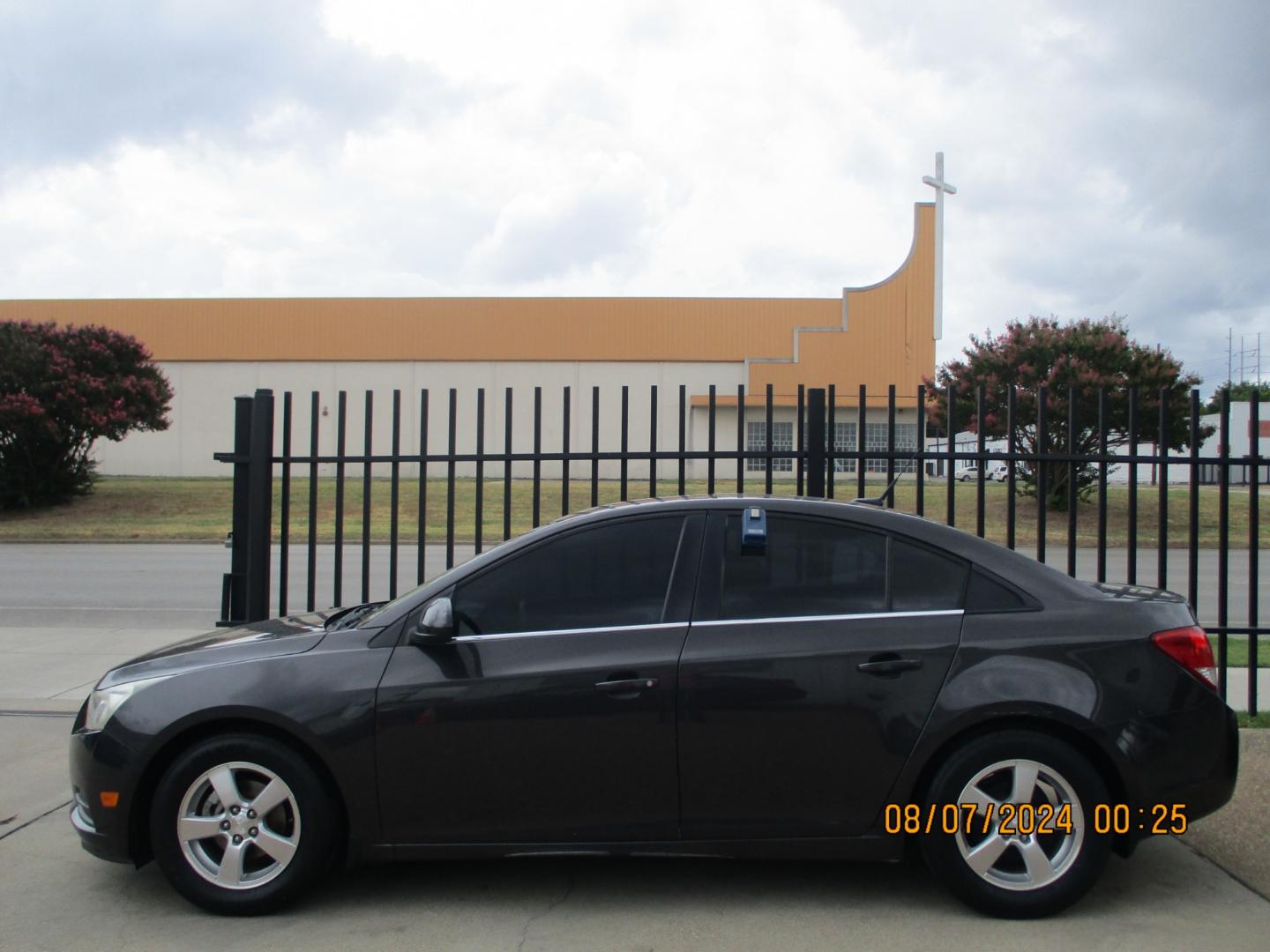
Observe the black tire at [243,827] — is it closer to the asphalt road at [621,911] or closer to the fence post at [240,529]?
the asphalt road at [621,911]

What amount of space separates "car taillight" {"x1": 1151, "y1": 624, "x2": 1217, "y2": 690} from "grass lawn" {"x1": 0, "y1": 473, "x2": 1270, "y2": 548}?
15996 millimetres

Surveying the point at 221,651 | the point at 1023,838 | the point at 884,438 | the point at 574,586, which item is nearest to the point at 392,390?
the point at 884,438

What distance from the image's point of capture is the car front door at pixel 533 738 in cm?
395

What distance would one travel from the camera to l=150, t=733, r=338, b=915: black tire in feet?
13.0

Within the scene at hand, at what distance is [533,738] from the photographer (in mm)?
3957

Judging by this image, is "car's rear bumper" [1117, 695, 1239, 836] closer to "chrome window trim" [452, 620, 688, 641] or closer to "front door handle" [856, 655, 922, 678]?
"front door handle" [856, 655, 922, 678]

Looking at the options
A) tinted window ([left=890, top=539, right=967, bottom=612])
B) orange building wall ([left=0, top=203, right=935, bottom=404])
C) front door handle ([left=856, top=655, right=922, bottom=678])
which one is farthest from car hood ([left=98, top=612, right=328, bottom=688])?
orange building wall ([left=0, top=203, right=935, bottom=404])

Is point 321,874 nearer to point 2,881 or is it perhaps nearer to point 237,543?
point 2,881

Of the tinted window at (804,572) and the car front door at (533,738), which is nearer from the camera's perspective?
the car front door at (533,738)

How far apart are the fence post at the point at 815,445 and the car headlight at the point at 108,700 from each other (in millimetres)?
3733

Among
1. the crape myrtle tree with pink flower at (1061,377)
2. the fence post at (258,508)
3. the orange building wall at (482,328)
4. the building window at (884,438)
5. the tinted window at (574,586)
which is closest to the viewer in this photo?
the tinted window at (574,586)

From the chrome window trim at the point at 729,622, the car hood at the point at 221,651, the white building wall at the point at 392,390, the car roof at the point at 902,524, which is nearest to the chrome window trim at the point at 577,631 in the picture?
the chrome window trim at the point at 729,622

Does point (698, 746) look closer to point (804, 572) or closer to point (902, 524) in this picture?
point (804, 572)

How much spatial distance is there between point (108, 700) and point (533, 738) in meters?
1.68
